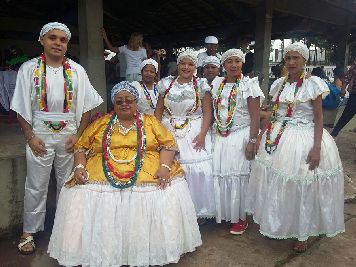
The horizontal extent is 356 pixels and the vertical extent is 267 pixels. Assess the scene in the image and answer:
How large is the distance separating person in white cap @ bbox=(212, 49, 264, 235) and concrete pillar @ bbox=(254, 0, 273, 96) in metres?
6.06

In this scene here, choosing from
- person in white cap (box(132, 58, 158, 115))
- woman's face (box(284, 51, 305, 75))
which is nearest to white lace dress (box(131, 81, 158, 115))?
person in white cap (box(132, 58, 158, 115))

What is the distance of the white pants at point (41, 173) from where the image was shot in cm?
336

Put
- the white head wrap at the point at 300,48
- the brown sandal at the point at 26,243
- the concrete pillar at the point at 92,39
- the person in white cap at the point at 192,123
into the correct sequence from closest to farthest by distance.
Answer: the white head wrap at the point at 300,48 < the brown sandal at the point at 26,243 < the person in white cap at the point at 192,123 < the concrete pillar at the point at 92,39

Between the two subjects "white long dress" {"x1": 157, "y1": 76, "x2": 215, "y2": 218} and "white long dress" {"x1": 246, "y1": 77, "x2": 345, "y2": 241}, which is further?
"white long dress" {"x1": 157, "y1": 76, "x2": 215, "y2": 218}

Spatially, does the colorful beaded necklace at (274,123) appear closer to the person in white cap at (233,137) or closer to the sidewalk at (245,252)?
the person in white cap at (233,137)

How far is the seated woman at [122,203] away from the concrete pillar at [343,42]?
36.6ft

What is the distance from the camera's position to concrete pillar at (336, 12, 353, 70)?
12.0 metres

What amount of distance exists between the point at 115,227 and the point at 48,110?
1262 millimetres

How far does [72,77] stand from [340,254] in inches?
125

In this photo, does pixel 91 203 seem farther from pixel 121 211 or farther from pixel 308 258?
pixel 308 258

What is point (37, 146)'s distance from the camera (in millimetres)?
3236

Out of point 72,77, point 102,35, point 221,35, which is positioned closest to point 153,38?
point 221,35

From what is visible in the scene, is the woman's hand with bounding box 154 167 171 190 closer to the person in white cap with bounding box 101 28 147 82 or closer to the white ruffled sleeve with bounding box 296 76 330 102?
the white ruffled sleeve with bounding box 296 76 330 102

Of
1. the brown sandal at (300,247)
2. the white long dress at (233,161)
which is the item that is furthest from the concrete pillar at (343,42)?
the brown sandal at (300,247)
